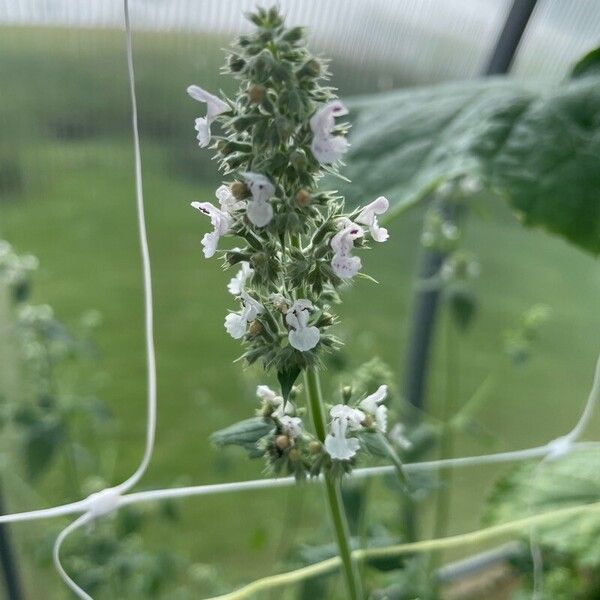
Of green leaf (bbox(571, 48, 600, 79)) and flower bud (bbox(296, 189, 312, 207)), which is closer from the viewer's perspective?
flower bud (bbox(296, 189, 312, 207))

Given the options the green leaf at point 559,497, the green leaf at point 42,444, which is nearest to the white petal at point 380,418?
the green leaf at point 559,497

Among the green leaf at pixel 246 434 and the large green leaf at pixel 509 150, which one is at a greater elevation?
the large green leaf at pixel 509 150

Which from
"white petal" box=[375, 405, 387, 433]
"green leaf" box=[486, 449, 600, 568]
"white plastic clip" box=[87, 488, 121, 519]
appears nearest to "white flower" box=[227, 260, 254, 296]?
"white petal" box=[375, 405, 387, 433]

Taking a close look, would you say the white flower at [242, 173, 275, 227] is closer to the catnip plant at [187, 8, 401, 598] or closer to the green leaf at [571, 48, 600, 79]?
the catnip plant at [187, 8, 401, 598]

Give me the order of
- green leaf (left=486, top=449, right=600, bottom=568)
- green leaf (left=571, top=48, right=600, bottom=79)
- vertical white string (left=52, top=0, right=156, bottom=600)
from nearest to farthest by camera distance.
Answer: vertical white string (left=52, top=0, right=156, bottom=600)
green leaf (left=571, top=48, right=600, bottom=79)
green leaf (left=486, top=449, right=600, bottom=568)

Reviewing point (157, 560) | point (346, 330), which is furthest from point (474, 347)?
point (157, 560)

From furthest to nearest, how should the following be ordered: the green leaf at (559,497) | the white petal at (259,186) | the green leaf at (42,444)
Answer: the green leaf at (42,444) < the green leaf at (559,497) < the white petal at (259,186)

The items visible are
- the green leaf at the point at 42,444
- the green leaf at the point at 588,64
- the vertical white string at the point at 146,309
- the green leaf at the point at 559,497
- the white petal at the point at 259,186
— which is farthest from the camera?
the green leaf at the point at 42,444

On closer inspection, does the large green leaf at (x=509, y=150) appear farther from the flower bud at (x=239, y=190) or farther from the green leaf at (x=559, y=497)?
the green leaf at (x=559, y=497)
